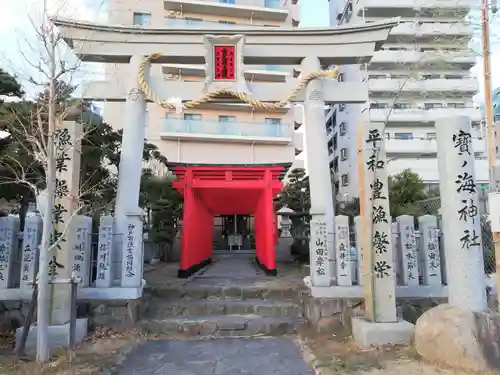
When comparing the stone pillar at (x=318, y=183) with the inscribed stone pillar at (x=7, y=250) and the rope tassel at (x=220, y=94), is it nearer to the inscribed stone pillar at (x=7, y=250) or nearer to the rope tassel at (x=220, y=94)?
the rope tassel at (x=220, y=94)

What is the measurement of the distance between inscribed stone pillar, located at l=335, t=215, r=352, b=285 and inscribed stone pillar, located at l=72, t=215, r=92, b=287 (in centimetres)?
420

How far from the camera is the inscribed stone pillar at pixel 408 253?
6.78 metres

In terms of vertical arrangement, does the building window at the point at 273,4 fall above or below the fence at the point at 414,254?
above

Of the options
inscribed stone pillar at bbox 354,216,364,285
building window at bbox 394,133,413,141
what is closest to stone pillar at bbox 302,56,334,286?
inscribed stone pillar at bbox 354,216,364,285

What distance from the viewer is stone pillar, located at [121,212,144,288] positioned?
21.8 feet

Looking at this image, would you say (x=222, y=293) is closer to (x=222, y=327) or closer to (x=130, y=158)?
(x=222, y=327)

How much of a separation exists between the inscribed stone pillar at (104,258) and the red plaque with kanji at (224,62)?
3.75 metres

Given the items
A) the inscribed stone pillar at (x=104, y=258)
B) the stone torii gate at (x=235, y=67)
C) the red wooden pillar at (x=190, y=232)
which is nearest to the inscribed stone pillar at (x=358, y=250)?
the stone torii gate at (x=235, y=67)

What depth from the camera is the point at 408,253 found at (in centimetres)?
681

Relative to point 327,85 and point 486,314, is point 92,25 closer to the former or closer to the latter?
point 327,85

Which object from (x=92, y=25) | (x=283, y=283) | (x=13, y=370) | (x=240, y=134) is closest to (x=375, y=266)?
(x=283, y=283)

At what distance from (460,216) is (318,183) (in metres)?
3.21

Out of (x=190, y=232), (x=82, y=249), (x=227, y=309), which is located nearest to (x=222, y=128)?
(x=190, y=232)

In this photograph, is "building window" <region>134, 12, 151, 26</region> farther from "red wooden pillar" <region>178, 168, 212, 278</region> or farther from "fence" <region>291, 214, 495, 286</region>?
"fence" <region>291, 214, 495, 286</region>
